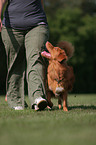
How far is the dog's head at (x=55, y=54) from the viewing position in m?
4.37

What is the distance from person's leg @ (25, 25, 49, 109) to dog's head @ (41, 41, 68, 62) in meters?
0.12

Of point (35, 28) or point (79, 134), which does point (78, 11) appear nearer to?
point (35, 28)

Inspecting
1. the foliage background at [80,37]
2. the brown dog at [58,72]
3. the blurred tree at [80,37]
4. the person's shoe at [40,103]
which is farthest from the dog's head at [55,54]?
the blurred tree at [80,37]

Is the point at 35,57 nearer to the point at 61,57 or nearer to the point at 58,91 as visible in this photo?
the point at 61,57

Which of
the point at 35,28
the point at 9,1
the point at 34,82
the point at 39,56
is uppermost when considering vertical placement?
the point at 9,1

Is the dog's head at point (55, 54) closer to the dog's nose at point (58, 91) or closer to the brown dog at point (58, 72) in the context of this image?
the brown dog at point (58, 72)

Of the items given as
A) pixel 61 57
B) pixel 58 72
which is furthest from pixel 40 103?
pixel 61 57

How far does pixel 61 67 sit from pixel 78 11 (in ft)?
92.4

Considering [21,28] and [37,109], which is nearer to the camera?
[37,109]

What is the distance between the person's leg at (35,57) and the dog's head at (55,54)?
0.12 metres

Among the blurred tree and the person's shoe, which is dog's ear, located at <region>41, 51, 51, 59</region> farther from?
the blurred tree

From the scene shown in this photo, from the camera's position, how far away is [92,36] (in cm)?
3170

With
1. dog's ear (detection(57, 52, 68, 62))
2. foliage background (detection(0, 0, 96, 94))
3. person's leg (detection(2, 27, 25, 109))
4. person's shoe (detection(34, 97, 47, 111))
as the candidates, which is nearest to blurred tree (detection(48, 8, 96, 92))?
foliage background (detection(0, 0, 96, 94))

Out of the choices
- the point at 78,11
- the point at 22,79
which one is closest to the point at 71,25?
the point at 78,11
